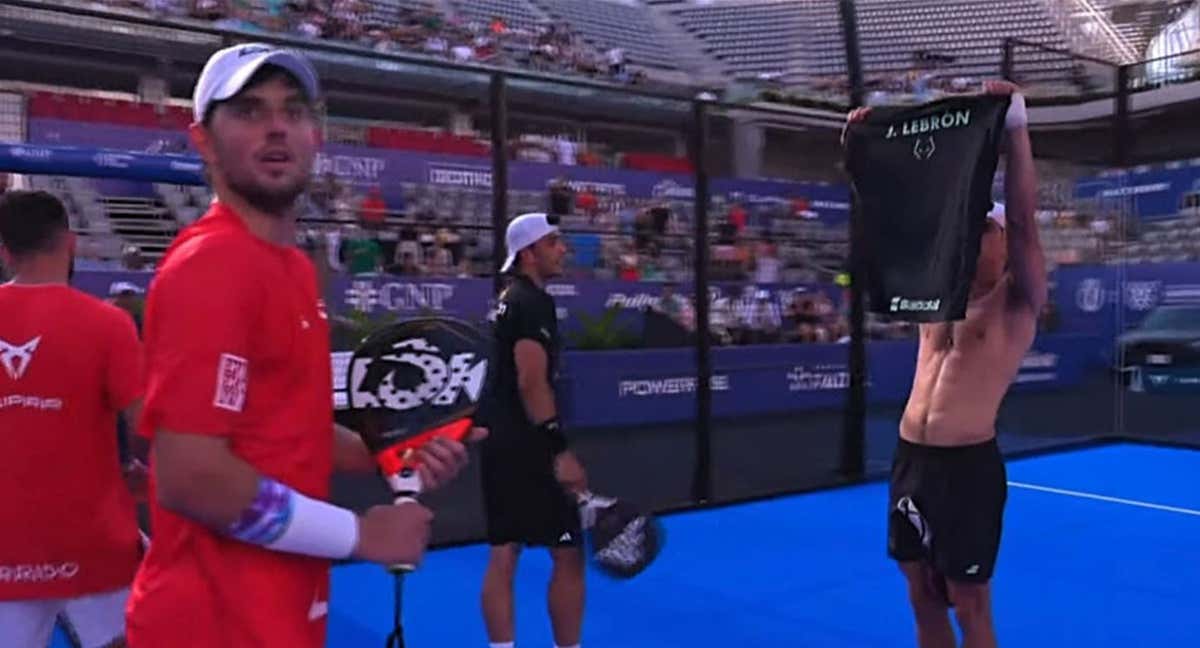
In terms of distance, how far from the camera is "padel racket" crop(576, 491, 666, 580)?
3.84 metres

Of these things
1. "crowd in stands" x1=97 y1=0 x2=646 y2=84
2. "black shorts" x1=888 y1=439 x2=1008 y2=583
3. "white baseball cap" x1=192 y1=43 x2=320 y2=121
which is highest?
"crowd in stands" x1=97 y1=0 x2=646 y2=84

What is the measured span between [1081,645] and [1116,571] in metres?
1.36

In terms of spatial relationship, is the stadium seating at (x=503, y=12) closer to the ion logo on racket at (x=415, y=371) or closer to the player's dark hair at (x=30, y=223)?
the player's dark hair at (x=30, y=223)

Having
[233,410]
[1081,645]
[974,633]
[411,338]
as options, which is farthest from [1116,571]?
[233,410]

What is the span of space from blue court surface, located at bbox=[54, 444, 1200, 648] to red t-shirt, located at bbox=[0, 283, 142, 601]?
212 centimetres

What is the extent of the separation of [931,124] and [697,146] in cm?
415

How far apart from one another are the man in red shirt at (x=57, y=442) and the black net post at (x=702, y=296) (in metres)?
5.25

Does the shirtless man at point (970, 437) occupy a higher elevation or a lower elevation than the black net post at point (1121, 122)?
lower

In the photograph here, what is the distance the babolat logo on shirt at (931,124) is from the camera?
3.42 meters

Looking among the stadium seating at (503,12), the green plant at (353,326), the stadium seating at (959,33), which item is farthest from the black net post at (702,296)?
the stadium seating at (503,12)

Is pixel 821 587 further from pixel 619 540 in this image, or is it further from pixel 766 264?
pixel 766 264

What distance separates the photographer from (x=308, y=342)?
1663 mm

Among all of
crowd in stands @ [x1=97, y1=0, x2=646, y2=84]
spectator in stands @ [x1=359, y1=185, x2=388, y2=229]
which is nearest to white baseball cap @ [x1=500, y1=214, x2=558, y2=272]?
spectator in stands @ [x1=359, y1=185, x2=388, y2=229]

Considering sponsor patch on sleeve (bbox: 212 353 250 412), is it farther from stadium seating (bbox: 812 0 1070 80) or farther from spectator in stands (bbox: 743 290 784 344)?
stadium seating (bbox: 812 0 1070 80)
